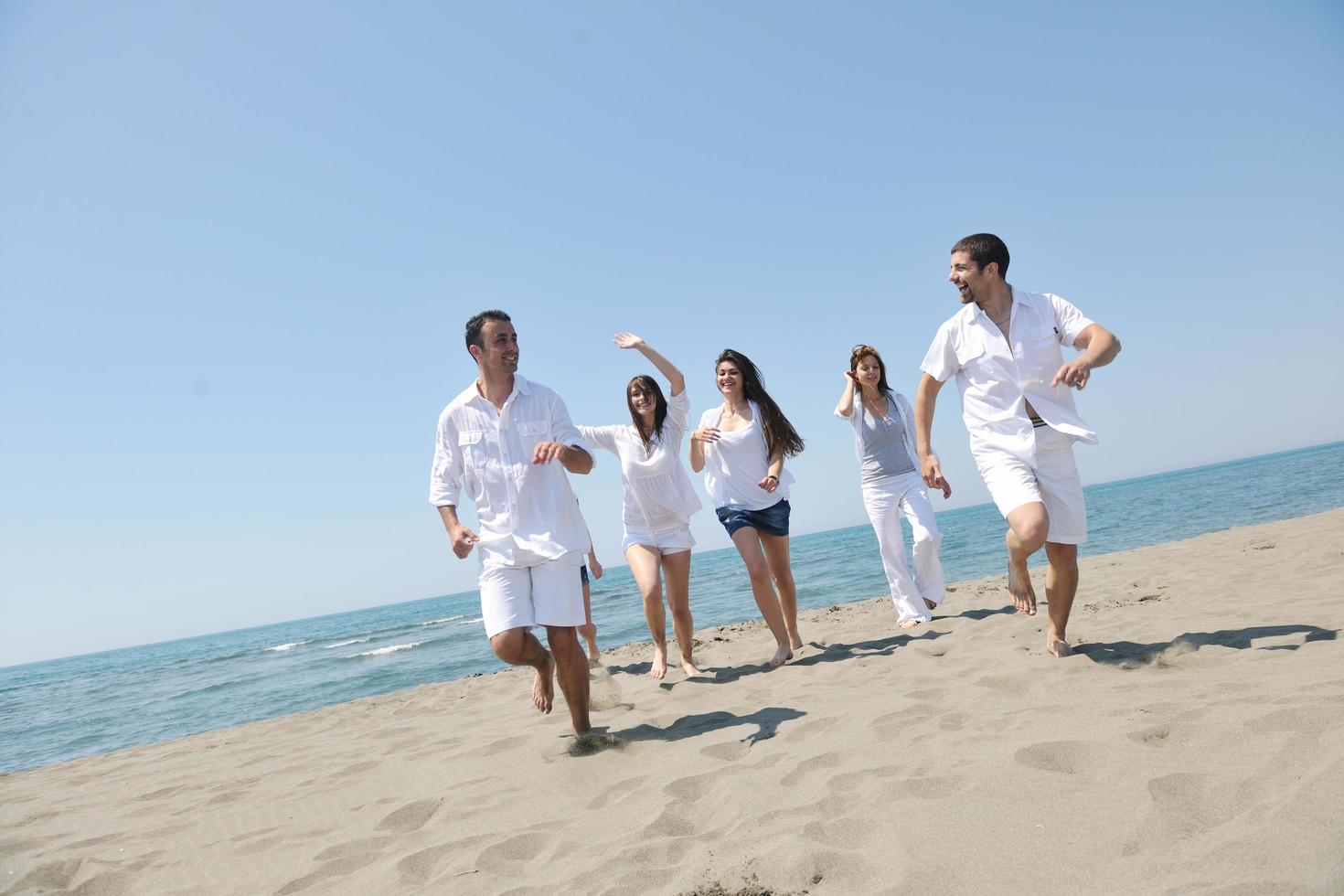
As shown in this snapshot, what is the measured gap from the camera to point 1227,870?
1.71 m

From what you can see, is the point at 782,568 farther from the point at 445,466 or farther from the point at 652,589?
the point at 445,466

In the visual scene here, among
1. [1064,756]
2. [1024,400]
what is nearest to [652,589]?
[1024,400]

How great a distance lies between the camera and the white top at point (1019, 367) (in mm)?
4039

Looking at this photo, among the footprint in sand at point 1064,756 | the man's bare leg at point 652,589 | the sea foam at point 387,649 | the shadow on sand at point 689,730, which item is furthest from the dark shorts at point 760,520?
the sea foam at point 387,649

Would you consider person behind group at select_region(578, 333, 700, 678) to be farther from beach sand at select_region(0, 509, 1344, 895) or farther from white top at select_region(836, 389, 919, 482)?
white top at select_region(836, 389, 919, 482)

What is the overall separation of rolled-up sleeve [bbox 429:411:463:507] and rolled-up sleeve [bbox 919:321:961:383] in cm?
270

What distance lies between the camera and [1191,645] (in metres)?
3.98

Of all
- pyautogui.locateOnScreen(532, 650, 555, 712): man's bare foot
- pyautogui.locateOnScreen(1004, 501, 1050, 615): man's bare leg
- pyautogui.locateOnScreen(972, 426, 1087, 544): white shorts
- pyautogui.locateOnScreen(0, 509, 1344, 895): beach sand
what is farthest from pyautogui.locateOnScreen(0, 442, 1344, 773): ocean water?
pyautogui.locateOnScreen(972, 426, 1087, 544): white shorts

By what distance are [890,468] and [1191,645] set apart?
118 inches

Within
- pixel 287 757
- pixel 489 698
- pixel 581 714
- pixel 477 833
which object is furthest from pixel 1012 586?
pixel 287 757

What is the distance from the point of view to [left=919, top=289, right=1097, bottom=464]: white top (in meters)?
4.04

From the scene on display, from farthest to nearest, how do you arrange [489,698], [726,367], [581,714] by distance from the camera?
[489,698] → [726,367] → [581,714]

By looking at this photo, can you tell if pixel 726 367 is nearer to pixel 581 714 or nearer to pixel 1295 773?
pixel 581 714

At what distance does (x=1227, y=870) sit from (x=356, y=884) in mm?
2614
